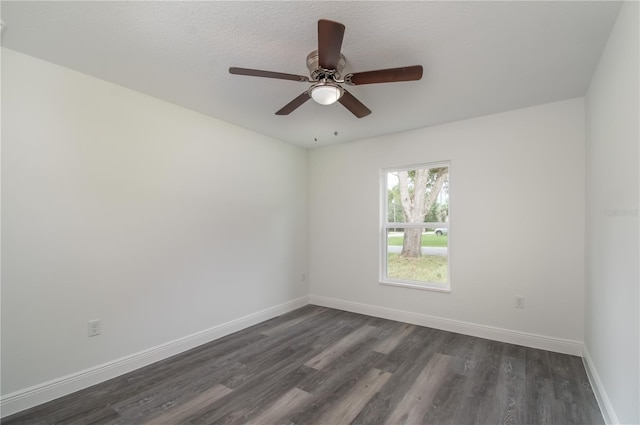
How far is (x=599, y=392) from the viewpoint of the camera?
2.07m

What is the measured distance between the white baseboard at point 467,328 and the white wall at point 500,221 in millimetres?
15

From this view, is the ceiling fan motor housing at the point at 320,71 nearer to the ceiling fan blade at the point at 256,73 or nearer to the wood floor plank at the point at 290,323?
the ceiling fan blade at the point at 256,73

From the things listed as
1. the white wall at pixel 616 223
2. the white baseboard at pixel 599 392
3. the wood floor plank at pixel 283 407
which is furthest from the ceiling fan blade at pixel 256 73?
the white baseboard at pixel 599 392

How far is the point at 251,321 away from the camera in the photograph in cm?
369

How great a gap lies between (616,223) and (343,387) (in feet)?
7.03

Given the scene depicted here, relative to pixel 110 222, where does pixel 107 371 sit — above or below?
below

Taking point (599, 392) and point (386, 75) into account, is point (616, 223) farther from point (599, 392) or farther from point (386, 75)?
point (386, 75)

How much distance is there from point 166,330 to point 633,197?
11.8ft

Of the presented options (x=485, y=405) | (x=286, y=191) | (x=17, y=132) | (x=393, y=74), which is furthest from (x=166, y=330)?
(x=393, y=74)

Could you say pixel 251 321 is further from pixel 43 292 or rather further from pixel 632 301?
pixel 632 301

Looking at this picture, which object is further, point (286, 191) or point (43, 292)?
point (286, 191)

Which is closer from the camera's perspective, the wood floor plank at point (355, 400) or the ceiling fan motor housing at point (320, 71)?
the ceiling fan motor housing at point (320, 71)

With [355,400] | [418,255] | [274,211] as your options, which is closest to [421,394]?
[355,400]

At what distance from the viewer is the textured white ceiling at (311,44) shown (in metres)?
1.67
